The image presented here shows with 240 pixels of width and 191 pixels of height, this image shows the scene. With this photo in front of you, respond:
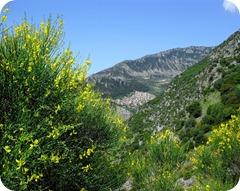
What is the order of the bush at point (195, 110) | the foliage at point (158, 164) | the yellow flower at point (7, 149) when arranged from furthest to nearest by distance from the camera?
the bush at point (195, 110)
the foliage at point (158, 164)
the yellow flower at point (7, 149)

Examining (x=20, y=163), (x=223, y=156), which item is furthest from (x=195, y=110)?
(x=20, y=163)

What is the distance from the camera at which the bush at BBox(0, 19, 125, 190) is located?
13.4 meters

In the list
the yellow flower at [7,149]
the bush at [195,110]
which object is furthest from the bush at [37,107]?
the bush at [195,110]

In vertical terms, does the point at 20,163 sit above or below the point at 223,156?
above

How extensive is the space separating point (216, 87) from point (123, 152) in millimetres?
32105

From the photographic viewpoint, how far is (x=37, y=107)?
14617 millimetres

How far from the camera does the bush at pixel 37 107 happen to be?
1339 cm

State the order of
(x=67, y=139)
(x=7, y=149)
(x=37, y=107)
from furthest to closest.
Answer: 1. (x=67, y=139)
2. (x=37, y=107)
3. (x=7, y=149)

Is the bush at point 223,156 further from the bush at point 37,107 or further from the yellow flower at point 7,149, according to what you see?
the yellow flower at point 7,149

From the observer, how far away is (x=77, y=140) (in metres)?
17.6

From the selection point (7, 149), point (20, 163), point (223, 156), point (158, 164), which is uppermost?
point (7, 149)

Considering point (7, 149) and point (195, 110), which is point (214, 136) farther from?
point (195, 110)

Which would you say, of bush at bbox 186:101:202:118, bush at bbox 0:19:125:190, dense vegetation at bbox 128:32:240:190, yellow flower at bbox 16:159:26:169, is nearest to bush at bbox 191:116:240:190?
dense vegetation at bbox 128:32:240:190

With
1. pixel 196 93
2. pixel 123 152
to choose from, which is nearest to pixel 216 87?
pixel 196 93
